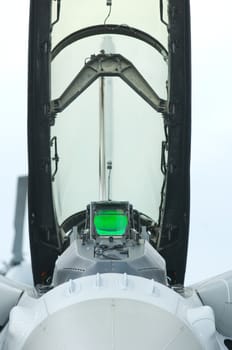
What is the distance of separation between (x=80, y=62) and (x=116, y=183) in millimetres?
1042

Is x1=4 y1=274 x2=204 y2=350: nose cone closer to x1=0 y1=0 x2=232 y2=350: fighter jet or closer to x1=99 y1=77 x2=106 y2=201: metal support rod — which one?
x1=0 y1=0 x2=232 y2=350: fighter jet

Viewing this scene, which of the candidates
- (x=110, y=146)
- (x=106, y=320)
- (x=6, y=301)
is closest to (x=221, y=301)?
(x=6, y=301)

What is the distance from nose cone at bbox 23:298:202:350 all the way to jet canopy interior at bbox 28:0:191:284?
1.88m

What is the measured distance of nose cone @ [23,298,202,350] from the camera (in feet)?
10.1

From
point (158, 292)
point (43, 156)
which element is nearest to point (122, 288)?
point (158, 292)

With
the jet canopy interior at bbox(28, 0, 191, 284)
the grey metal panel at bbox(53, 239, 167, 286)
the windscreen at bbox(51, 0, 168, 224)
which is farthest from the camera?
the windscreen at bbox(51, 0, 168, 224)

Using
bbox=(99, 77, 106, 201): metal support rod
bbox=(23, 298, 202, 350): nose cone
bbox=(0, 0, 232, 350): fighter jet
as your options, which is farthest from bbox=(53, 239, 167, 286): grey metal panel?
bbox=(99, 77, 106, 201): metal support rod

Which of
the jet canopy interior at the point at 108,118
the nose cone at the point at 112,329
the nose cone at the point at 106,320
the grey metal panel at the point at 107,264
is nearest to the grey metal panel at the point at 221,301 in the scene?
the grey metal panel at the point at 107,264

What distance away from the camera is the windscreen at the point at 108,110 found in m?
5.45

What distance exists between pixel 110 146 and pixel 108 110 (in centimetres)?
→ 30

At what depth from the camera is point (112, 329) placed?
308 centimetres

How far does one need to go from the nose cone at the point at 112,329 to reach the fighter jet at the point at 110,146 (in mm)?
971

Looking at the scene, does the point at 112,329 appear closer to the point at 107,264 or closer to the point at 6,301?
the point at 107,264

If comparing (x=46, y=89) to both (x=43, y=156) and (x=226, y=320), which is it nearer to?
(x=43, y=156)
